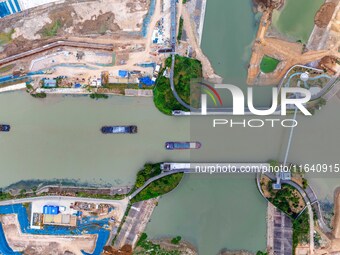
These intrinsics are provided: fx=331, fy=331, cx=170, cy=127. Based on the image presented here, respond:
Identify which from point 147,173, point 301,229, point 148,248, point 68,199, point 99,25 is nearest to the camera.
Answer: point 301,229

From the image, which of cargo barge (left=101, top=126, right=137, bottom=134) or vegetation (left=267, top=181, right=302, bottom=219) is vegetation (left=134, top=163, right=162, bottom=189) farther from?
vegetation (left=267, top=181, right=302, bottom=219)

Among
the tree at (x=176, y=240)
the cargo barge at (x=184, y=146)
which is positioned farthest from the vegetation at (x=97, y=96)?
the tree at (x=176, y=240)

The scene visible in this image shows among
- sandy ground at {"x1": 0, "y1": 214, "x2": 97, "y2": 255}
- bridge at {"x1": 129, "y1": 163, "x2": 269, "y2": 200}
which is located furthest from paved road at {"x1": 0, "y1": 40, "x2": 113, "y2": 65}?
sandy ground at {"x1": 0, "y1": 214, "x2": 97, "y2": 255}

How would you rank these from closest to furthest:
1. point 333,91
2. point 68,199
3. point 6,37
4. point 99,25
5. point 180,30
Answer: point 68,199
point 333,91
point 180,30
point 99,25
point 6,37

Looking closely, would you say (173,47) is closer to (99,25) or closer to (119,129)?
(99,25)

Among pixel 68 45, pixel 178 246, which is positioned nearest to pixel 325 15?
pixel 68 45

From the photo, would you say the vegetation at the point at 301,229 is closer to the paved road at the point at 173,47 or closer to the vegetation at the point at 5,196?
the paved road at the point at 173,47
